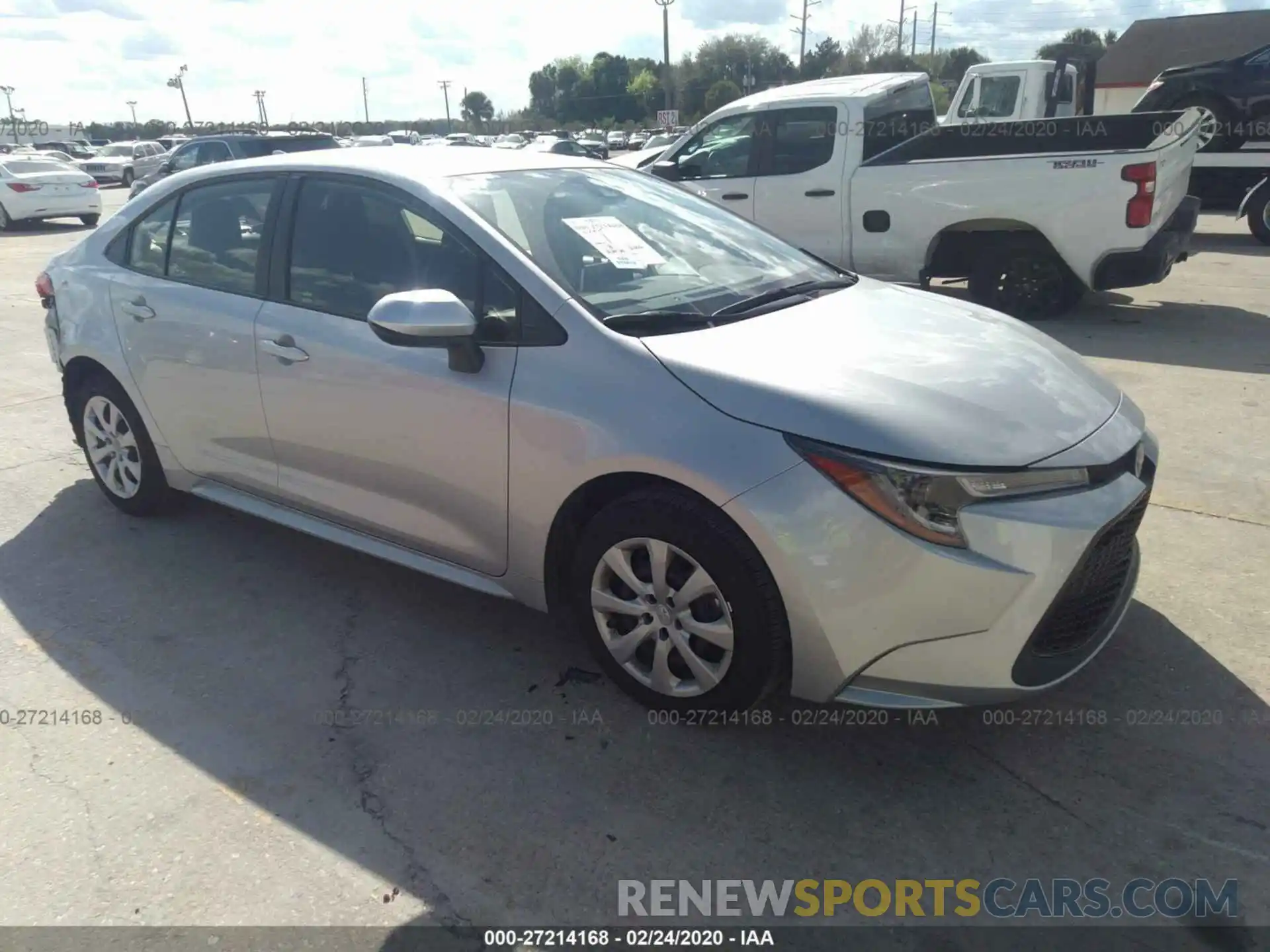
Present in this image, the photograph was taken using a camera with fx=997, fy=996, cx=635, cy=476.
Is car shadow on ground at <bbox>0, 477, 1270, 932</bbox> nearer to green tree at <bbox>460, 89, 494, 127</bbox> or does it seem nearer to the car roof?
the car roof

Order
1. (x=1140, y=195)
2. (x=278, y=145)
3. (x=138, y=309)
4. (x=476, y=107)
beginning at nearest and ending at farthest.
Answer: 1. (x=138, y=309)
2. (x=1140, y=195)
3. (x=278, y=145)
4. (x=476, y=107)

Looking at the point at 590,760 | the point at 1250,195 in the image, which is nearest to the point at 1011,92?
the point at 1250,195

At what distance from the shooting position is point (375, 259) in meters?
3.45

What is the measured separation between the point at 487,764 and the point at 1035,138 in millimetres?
7494

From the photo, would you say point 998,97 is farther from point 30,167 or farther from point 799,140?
point 30,167

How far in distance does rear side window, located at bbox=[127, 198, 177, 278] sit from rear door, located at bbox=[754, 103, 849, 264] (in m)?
5.85

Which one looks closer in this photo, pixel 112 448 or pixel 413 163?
pixel 413 163

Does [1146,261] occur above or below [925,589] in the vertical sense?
below

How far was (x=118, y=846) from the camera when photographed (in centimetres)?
259

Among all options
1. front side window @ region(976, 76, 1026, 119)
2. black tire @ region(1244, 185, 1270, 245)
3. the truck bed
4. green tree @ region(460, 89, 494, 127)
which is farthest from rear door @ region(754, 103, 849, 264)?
green tree @ region(460, 89, 494, 127)

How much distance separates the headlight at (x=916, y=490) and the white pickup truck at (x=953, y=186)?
5.71 metres

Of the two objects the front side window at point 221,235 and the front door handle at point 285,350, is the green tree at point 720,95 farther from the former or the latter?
the front door handle at point 285,350

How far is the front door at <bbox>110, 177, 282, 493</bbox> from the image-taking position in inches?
150

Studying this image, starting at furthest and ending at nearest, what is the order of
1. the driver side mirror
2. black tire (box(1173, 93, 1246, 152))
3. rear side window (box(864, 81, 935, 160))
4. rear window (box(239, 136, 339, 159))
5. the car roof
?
1. rear window (box(239, 136, 339, 159))
2. black tire (box(1173, 93, 1246, 152))
3. rear side window (box(864, 81, 935, 160))
4. the car roof
5. the driver side mirror
